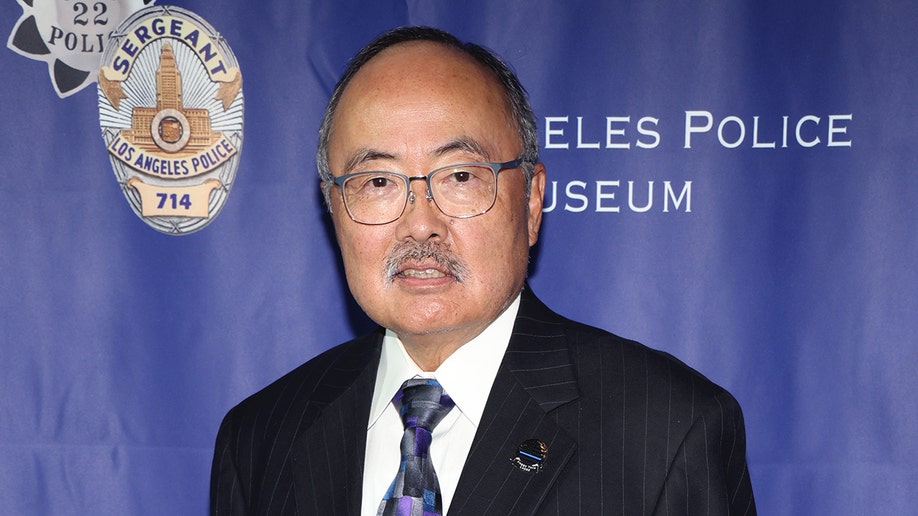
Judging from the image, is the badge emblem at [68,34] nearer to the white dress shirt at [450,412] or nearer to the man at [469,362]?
the man at [469,362]

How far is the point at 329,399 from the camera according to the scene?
1572 millimetres

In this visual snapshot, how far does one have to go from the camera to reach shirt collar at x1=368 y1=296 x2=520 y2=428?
1424mm

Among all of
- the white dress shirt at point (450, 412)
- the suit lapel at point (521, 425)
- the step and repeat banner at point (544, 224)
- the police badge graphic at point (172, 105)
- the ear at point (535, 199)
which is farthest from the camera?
the police badge graphic at point (172, 105)

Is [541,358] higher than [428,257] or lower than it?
lower

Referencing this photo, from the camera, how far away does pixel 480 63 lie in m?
1.45

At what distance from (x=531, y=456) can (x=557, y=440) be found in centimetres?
5

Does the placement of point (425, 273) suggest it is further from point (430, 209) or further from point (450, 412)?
point (450, 412)

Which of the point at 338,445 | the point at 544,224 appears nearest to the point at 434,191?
the point at 338,445

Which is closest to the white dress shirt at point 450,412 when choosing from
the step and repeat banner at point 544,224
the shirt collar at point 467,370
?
the shirt collar at point 467,370

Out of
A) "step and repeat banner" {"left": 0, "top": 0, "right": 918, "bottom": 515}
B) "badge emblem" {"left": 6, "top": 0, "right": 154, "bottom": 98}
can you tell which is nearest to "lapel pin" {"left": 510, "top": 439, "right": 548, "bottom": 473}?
"step and repeat banner" {"left": 0, "top": 0, "right": 918, "bottom": 515}

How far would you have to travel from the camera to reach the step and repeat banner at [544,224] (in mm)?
1989

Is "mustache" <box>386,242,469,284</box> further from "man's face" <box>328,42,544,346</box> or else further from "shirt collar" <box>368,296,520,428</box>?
"shirt collar" <box>368,296,520,428</box>

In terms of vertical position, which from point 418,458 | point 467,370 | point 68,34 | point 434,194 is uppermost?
point 68,34

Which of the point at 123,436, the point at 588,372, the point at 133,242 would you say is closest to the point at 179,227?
the point at 133,242
